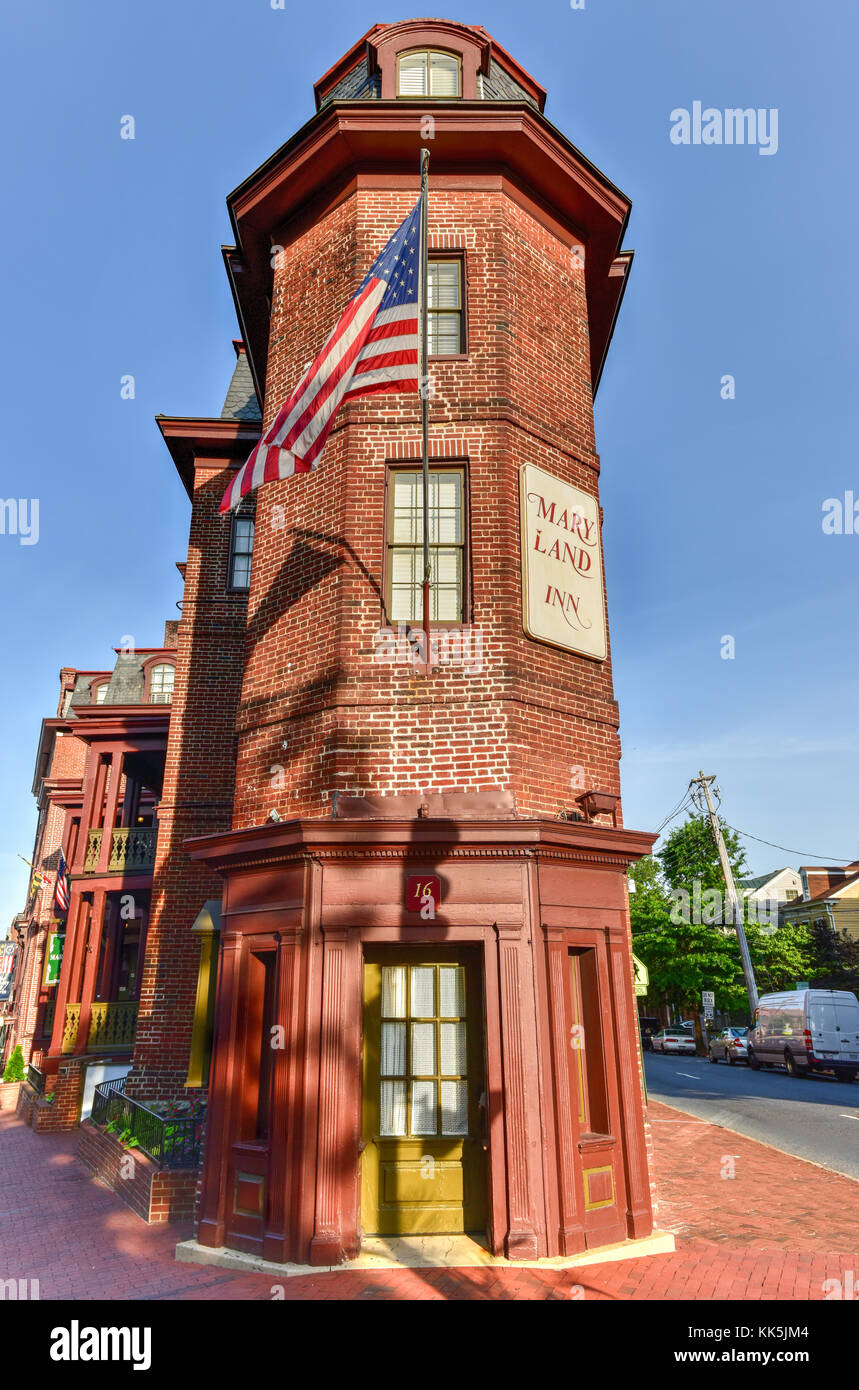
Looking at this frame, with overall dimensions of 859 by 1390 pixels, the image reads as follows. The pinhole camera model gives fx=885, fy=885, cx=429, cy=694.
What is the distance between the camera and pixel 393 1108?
7613 millimetres

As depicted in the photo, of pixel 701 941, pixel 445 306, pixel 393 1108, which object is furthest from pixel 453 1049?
pixel 701 941

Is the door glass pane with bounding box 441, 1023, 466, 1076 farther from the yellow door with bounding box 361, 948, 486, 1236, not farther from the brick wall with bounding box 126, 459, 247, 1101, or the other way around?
the brick wall with bounding box 126, 459, 247, 1101

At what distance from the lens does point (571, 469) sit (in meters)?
9.92

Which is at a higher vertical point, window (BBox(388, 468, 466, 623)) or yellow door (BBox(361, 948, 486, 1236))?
window (BBox(388, 468, 466, 623))

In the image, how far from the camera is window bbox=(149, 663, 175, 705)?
21.8m

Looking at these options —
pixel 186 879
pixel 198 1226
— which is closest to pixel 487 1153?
pixel 198 1226

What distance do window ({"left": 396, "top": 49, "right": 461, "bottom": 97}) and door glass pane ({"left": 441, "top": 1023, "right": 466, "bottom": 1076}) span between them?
35.1 feet

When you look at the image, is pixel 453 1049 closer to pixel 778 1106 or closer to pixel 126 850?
pixel 126 850

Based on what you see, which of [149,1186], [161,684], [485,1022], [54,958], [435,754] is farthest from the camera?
[54,958]

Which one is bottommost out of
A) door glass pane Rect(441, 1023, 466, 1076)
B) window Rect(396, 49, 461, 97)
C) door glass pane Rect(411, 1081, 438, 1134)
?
door glass pane Rect(411, 1081, 438, 1134)

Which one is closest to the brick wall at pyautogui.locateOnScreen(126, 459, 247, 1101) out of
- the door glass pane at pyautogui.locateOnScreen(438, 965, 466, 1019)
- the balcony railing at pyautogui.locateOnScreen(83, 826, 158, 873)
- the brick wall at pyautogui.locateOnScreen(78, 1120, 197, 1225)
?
the brick wall at pyautogui.locateOnScreen(78, 1120, 197, 1225)

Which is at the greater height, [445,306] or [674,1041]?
[445,306]

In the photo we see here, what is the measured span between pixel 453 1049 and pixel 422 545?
480 centimetres
